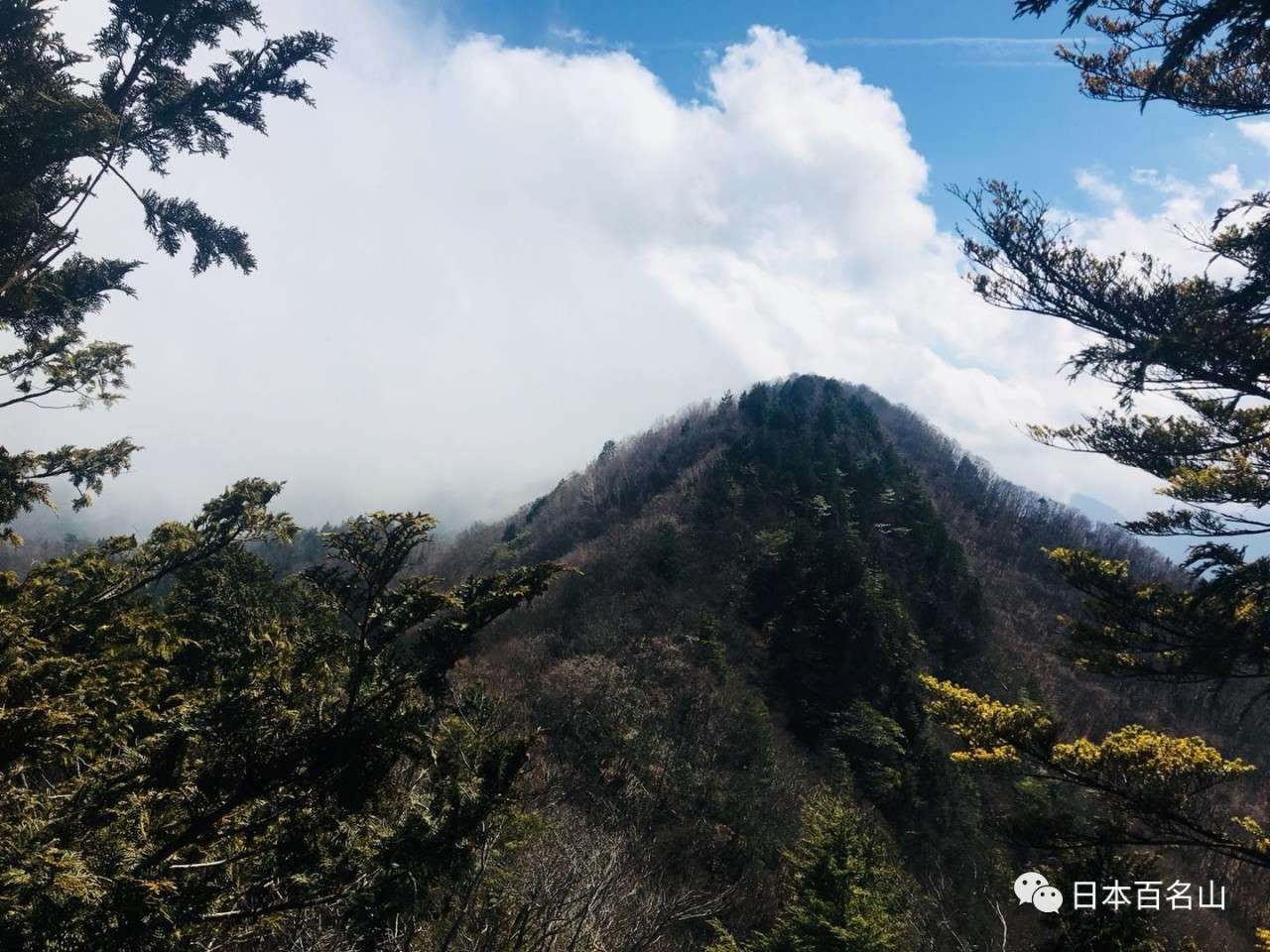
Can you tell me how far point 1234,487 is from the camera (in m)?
6.29

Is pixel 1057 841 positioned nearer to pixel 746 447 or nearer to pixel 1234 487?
pixel 1234 487

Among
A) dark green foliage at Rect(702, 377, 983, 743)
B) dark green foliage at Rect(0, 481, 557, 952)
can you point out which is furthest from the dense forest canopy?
dark green foliage at Rect(702, 377, 983, 743)

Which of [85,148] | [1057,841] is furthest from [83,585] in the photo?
[1057,841]

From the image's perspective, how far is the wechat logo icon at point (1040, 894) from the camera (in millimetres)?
9234

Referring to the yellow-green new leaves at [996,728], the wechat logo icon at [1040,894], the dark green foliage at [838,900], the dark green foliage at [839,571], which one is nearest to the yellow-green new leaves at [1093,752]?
the yellow-green new leaves at [996,728]

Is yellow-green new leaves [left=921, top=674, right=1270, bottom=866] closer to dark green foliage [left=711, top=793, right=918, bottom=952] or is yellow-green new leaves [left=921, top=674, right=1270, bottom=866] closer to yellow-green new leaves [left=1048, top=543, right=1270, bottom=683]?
yellow-green new leaves [left=1048, top=543, right=1270, bottom=683]

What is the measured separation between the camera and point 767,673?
37781 millimetres

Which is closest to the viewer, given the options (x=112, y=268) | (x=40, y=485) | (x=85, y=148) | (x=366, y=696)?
(x=366, y=696)

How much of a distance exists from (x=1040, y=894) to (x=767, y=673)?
29.2 m

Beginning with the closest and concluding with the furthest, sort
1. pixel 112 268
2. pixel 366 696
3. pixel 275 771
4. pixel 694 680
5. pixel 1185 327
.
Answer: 1. pixel 275 771
2. pixel 366 696
3. pixel 1185 327
4. pixel 112 268
5. pixel 694 680

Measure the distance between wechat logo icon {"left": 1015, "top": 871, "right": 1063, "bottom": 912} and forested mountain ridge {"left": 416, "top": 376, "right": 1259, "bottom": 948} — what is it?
19.4 inches

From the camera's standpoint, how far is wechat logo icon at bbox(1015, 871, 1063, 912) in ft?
30.3

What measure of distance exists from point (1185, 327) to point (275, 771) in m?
9.42

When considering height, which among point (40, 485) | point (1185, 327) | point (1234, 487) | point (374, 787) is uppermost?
point (1185, 327)
